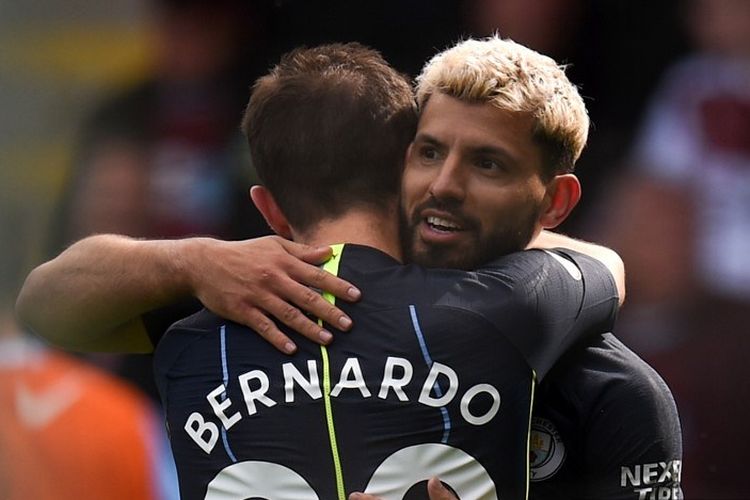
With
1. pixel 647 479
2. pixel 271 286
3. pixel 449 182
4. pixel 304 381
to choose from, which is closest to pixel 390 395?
pixel 304 381

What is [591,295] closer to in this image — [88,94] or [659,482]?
[659,482]

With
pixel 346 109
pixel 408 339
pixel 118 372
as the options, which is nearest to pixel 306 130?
pixel 346 109

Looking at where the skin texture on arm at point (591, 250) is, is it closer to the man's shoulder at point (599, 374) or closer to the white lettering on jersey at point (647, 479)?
the man's shoulder at point (599, 374)

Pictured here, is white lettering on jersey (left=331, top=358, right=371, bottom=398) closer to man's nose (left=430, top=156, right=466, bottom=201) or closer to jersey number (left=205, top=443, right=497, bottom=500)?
jersey number (left=205, top=443, right=497, bottom=500)

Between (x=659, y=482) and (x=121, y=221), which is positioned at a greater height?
(x=121, y=221)

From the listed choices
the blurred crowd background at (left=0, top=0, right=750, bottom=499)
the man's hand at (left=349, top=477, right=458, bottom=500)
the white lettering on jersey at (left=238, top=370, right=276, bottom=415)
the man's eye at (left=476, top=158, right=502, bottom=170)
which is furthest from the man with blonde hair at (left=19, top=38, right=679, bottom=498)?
the blurred crowd background at (left=0, top=0, right=750, bottom=499)

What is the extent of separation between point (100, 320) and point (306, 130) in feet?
1.43

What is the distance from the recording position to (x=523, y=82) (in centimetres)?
193

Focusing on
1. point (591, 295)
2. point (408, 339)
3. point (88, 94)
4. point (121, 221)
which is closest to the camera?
point (408, 339)

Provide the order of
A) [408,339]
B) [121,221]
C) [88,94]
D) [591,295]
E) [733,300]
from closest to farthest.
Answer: [408,339], [591,295], [88,94], [121,221], [733,300]

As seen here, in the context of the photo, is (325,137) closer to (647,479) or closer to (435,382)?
(435,382)

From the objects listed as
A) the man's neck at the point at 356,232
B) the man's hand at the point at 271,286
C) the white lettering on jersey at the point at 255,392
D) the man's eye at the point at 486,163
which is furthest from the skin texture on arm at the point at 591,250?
the white lettering on jersey at the point at 255,392

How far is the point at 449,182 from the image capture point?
1905 mm

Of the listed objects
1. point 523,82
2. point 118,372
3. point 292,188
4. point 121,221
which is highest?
point 523,82
